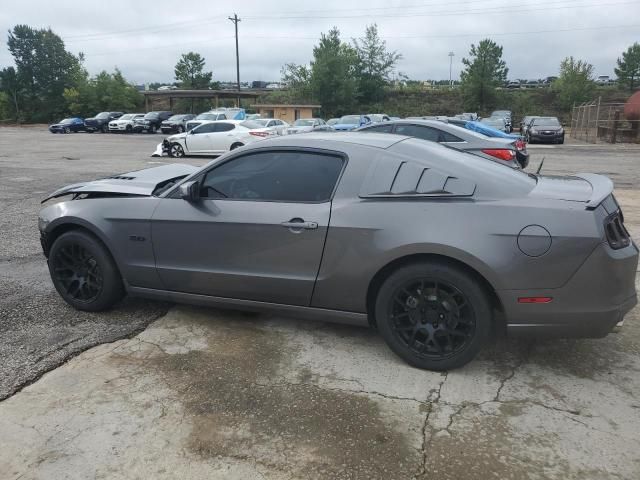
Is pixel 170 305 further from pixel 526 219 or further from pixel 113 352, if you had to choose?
pixel 526 219

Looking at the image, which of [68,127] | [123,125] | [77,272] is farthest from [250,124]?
[68,127]

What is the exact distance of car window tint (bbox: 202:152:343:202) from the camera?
144 inches

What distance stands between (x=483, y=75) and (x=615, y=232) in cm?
5187

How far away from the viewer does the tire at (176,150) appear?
19.4 metres

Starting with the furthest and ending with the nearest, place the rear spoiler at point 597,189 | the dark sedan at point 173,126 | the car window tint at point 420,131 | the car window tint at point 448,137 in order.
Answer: the dark sedan at point 173,126 < the car window tint at point 420,131 < the car window tint at point 448,137 < the rear spoiler at point 597,189

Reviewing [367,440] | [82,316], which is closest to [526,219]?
[367,440]

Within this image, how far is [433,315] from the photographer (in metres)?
3.30

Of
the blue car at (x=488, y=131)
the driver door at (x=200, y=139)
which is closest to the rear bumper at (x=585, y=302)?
the blue car at (x=488, y=131)

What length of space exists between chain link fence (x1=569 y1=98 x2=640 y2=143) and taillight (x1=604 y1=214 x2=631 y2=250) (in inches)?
1011

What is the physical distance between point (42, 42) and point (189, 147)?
211 feet

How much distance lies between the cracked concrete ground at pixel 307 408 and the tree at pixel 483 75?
167 ft

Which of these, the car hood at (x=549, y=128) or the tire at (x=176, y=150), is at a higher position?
the car hood at (x=549, y=128)

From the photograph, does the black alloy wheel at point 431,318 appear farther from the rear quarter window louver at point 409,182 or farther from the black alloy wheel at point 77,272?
the black alloy wheel at point 77,272

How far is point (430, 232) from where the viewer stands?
321 cm
